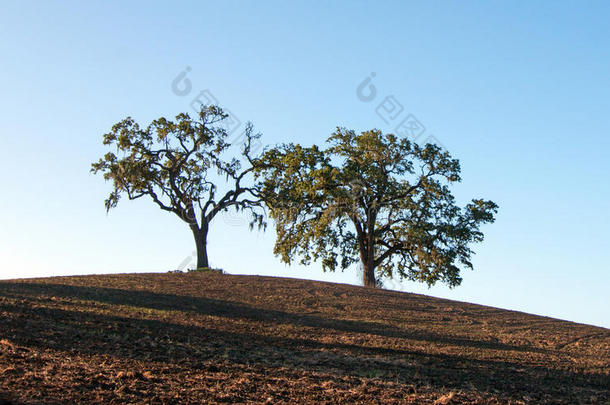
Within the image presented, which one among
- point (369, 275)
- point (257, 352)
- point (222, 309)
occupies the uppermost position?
point (369, 275)

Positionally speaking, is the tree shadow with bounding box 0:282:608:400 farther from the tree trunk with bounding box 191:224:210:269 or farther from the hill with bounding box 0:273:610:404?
the tree trunk with bounding box 191:224:210:269

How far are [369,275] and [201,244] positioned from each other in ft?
36.8

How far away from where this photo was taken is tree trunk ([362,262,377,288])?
37031 mm

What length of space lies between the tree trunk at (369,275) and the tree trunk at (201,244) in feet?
33.9

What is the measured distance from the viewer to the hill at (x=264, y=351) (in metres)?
11.3

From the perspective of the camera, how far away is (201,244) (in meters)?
38.2

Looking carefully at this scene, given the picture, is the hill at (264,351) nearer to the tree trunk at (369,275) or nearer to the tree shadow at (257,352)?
the tree shadow at (257,352)

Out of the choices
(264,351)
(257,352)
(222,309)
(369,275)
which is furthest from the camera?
(369,275)

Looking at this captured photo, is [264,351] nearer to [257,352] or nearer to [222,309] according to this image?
[257,352]

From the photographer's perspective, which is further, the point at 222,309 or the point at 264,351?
the point at 222,309

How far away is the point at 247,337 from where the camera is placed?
17.2 meters

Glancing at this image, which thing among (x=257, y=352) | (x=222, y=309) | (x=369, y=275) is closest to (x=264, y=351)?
(x=257, y=352)

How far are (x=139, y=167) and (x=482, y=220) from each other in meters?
22.0

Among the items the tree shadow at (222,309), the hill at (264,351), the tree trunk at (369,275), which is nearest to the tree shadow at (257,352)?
the hill at (264,351)
